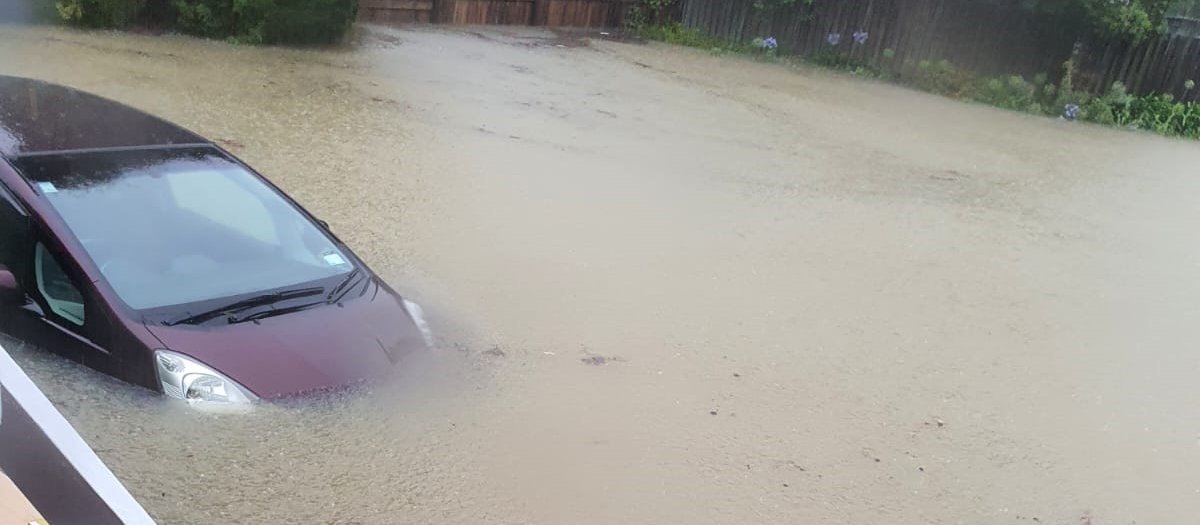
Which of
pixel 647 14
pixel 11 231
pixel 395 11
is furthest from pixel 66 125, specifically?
pixel 647 14

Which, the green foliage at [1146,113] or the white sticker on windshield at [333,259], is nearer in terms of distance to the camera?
the white sticker on windshield at [333,259]

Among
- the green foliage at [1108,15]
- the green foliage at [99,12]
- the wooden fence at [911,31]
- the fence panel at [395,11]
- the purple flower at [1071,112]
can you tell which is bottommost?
the green foliage at [99,12]

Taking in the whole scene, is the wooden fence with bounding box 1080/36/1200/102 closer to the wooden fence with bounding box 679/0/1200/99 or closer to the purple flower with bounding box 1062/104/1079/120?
the wooden fence with bounding box 679/0/1200/99

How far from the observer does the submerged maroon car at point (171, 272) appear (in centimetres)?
380

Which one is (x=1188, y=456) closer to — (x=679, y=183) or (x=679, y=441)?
(x=679, y=441)

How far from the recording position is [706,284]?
6.37 m

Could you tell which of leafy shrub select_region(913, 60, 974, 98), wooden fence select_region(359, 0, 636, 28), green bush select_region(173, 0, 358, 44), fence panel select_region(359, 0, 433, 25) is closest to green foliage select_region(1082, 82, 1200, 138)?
leafy shrub select_region(913, 60, 974, 98)

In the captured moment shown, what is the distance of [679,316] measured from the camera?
5.79 metres

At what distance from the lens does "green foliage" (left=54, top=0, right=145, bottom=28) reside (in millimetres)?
10898

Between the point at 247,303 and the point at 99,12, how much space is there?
8909 mm

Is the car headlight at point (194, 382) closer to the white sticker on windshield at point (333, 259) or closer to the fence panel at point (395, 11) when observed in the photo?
the white sticker on windshield at point (333, 259)

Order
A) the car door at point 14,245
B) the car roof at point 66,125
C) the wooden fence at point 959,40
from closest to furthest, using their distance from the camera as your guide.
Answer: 1. the car door at point 14,245
2. the car roof at point 66,125
3. the wooden fence at point 959,40

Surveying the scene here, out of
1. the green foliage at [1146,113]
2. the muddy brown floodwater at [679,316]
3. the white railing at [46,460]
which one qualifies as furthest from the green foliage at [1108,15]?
the white railing at [46,460]

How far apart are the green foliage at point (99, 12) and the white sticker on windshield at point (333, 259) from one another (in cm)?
826
